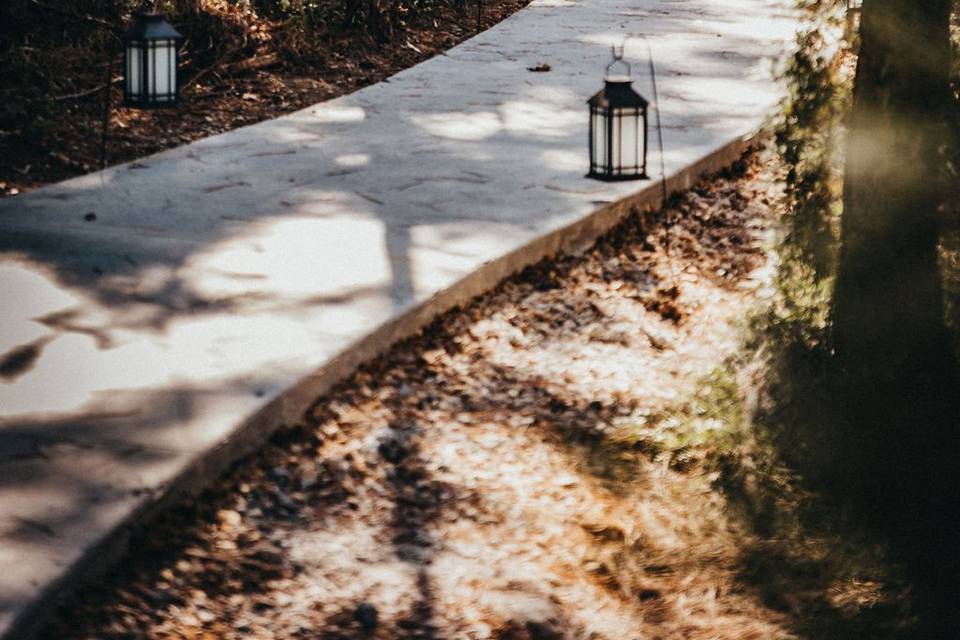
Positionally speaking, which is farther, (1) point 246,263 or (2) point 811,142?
(1) point 246,263

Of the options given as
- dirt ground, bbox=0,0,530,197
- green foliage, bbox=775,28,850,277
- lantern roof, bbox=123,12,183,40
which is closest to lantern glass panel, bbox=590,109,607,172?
green foliage, bbox=775,28,850,277

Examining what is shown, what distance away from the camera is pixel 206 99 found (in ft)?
30.3

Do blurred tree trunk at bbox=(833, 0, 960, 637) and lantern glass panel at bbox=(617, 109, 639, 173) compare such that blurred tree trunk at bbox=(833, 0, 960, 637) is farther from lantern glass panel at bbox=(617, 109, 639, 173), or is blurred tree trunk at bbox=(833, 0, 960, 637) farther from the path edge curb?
lantern glass panel at bbox=(617, 109, 639, 173)

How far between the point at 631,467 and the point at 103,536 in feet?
6.32

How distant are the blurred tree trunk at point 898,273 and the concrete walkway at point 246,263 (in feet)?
5.94

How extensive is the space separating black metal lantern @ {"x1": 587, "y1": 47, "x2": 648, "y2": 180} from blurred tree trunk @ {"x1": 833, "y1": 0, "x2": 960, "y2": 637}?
1.81 m

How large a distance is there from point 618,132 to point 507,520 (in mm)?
2696

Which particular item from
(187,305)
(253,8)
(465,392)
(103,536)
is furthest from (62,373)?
(253,8)

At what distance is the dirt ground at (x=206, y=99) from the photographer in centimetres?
A: 765

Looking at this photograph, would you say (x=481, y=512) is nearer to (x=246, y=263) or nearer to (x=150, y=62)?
(x=246, y=263)

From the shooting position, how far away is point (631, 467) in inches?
175

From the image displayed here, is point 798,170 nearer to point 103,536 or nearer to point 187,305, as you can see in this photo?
point 187,305

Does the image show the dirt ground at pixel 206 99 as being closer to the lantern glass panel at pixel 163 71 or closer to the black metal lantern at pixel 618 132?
the lantern glass panel at pixel 163 71

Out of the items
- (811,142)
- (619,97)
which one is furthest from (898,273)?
(619,97)
